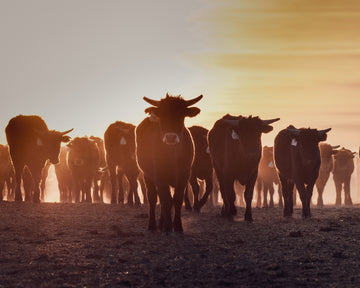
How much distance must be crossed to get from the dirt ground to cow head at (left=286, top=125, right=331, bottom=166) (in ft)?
8.62

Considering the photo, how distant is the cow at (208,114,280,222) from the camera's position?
14.3m

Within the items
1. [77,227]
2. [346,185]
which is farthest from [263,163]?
[77,227]

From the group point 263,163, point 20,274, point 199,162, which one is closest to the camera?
point 20,274

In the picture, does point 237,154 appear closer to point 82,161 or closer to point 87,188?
point 87,188

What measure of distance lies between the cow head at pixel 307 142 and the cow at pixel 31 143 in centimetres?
828

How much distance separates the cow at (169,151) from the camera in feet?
35.8

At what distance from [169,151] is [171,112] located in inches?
30.8

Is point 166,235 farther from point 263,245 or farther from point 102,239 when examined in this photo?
point 263,245

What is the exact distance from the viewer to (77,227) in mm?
11906

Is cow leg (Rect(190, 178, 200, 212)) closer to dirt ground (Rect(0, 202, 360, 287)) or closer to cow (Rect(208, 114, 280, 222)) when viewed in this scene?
cow (Rect(208, 114, 280, 222))

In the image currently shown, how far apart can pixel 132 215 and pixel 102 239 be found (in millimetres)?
4497

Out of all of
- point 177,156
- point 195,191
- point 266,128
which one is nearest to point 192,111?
point 177,156

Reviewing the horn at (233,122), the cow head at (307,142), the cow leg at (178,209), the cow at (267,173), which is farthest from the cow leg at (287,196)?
the cow at (267,173)

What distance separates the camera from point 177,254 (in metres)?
8.74
